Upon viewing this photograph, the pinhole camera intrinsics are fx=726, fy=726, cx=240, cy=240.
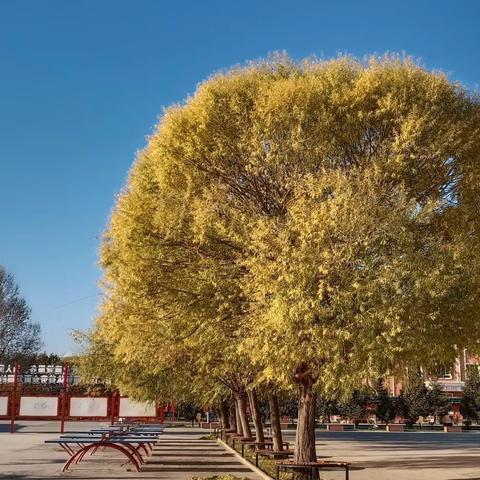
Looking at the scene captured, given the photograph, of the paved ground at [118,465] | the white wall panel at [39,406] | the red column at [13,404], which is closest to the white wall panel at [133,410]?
the white wall panel at [39,406]

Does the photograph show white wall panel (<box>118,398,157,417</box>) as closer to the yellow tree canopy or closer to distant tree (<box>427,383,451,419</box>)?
the yellow tree canopy

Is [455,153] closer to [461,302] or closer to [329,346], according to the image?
[461,302]

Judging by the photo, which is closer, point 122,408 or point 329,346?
point 329,346

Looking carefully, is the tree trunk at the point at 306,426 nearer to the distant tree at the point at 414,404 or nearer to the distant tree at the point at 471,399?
the distant tree at the point at 414,404

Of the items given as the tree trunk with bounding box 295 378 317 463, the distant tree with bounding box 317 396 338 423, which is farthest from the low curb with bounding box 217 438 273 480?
the distant tree with bounding box 317 396 338 423

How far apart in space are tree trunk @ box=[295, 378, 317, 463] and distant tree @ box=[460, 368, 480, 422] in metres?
56.8

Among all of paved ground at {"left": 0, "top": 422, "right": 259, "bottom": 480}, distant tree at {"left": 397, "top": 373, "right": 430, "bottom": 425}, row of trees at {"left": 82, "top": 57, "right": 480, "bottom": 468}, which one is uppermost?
row of trees at {"left": 82, "top": 57, "right": 480, "bottom": 468}

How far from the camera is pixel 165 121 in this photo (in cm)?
1888

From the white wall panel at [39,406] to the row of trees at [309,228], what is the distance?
1309 inches

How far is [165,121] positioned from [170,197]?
2128 mm

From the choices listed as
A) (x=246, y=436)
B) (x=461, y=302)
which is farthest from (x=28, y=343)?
(x=461, y=302)

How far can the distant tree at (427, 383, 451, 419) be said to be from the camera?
74062 mm

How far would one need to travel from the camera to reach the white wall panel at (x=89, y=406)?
156 feet

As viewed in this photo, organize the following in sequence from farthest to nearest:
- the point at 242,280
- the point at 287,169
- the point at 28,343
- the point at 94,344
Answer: the point at 28,343 < the point at 94,344 < the point at 287,169 < the point at 242,280
